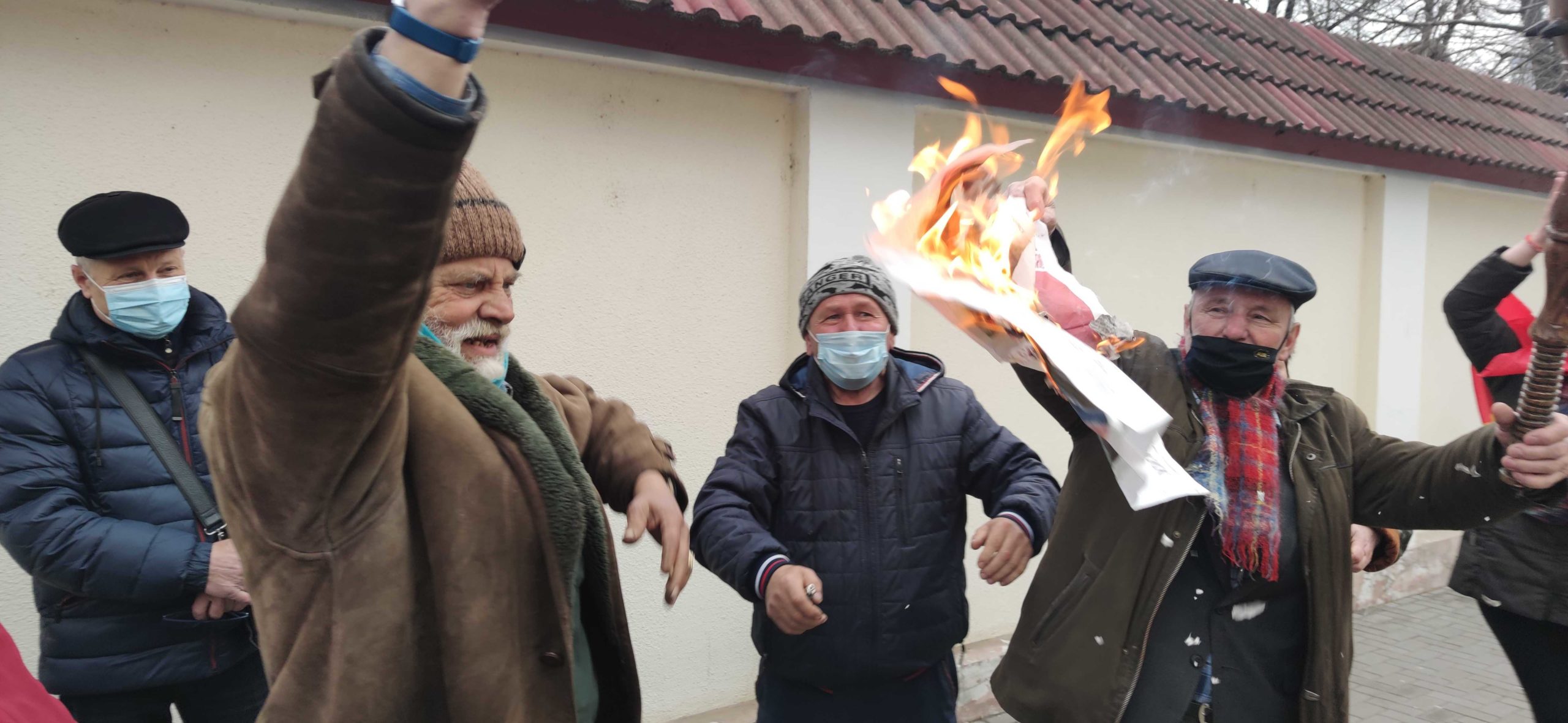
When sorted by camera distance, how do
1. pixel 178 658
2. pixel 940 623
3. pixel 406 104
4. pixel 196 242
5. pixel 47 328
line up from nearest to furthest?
pixel 406 104 → pixel 178 658 → pixel 940 623 → pixel 47 328 → pixel 196 242

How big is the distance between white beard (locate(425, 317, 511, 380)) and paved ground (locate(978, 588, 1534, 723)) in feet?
13.7

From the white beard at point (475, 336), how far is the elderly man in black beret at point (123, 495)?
4.17ft

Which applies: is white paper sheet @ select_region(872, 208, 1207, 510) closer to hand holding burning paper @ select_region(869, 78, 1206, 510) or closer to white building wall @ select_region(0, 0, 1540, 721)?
hand holding burning paper @ select_region(869, 78, 1206, 510)

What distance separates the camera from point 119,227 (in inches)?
106

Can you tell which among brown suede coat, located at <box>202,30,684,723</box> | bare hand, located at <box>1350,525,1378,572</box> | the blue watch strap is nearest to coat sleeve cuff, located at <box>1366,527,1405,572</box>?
bare hand, located at <box>1350,525,1378,572</box>

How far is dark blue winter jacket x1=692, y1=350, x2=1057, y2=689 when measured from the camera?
2.81 metres

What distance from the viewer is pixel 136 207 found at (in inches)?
108

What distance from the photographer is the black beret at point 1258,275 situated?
262cm

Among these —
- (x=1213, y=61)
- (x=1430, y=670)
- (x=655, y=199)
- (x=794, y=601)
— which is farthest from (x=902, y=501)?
(x=1430, y=670)

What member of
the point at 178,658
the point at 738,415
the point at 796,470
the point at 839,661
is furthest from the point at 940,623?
the point at 178,658

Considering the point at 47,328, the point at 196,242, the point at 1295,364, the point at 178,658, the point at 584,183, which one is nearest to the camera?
the point at 178,658

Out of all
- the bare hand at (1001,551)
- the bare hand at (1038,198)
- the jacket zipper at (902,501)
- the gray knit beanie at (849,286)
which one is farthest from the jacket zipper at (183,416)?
the bare hand at (1038,198)

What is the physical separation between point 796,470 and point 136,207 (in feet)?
7.06

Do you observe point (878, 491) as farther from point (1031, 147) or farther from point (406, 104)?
point (1031, 147)
